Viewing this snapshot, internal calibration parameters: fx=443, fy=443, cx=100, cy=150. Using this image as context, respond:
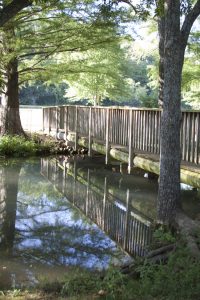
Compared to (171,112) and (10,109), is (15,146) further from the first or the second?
(171,112)

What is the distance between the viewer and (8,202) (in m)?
11.3

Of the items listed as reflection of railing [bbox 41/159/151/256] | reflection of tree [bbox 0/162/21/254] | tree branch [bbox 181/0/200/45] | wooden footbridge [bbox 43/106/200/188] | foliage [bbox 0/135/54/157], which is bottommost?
reflection of railing [bbox 41/159/151/256]

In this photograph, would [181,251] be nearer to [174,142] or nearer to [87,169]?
[174,142]

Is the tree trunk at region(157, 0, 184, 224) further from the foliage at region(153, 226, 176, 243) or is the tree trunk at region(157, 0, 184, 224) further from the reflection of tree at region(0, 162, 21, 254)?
the reflection of tree at region(0, 162, 21, 254)

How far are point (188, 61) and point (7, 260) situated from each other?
1452cm

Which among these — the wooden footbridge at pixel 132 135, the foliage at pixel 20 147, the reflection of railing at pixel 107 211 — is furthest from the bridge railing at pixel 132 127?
the foliage at pixel 20 147

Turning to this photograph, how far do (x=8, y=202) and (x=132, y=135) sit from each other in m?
3.78

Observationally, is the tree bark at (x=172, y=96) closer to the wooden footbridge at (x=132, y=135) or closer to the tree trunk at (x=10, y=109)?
the wooden footbridge at (x=132, y=135)

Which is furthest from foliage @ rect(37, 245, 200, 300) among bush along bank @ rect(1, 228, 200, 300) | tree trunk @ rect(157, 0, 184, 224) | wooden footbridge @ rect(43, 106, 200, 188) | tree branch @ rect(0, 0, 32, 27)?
tree branch @ rect(0, 0, 32, 27)

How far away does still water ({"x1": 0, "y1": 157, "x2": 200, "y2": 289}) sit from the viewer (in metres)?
7.25

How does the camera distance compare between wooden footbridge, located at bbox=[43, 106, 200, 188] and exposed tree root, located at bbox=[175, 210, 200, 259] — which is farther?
wooden footbridge, located at bbox=[43, 106, 200, 188]

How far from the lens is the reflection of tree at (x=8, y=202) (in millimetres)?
8305

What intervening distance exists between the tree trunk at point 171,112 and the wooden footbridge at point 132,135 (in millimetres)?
1076

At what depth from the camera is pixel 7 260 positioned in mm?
7211
